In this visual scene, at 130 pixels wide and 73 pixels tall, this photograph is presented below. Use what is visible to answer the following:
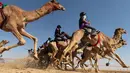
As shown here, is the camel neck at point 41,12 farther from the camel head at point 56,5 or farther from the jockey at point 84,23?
the jockey at point 84,23

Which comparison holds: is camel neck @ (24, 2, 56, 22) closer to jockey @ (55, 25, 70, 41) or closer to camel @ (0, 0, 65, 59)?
camel @ (0, 0, 65, 59)

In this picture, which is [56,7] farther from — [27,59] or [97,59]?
[27,59]

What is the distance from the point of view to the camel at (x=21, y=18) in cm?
1153

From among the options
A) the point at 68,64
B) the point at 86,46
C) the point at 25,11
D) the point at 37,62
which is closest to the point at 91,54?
the point at 86,46

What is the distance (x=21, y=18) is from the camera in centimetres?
1208

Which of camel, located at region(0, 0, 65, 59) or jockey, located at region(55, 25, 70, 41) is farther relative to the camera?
jockey, located at region(55, 25, 70, 41)

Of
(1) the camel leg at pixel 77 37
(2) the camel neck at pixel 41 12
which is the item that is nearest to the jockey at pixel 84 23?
(1) the camel leg at pixel 77 37

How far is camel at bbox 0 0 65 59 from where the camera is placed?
37.8 feet

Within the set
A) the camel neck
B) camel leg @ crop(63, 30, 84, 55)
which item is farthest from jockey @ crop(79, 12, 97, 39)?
the camel neck

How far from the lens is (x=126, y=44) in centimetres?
1911

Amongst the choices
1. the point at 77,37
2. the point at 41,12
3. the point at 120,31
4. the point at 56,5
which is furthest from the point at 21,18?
the point at 120,31

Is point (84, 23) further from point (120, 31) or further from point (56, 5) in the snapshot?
point (120, 31)

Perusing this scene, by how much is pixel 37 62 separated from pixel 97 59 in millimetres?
3953

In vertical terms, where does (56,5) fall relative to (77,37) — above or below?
above
